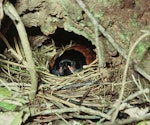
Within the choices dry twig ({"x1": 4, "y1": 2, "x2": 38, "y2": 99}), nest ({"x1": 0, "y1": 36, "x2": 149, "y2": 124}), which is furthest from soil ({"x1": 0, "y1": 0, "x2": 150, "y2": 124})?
dry twig ({"x1": 4, "y1": 2, "x2": 38, "y2": 99})

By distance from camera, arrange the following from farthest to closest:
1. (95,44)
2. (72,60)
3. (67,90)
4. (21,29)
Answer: (72,60), (67,90), (95,44), (21,29)

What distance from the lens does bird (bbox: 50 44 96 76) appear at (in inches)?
131

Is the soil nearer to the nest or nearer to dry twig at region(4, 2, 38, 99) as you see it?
the nest

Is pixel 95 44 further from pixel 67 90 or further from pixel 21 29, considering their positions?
pixel 21 29

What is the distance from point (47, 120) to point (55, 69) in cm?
111

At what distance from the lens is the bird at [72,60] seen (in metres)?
3.32

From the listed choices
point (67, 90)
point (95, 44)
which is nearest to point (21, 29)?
point (95, 44)

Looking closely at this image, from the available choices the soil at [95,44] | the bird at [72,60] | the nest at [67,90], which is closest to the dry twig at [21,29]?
the nest at [67,90]

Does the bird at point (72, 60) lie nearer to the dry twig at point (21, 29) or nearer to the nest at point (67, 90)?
the nest at point (67, 90)

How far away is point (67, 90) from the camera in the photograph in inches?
105

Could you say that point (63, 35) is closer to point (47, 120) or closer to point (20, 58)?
point (20, 58)

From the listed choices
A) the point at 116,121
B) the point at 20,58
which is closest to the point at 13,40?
the point at 20,58

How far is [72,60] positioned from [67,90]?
0.78 metres

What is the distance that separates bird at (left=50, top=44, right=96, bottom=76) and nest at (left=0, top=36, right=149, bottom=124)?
0.82ft
